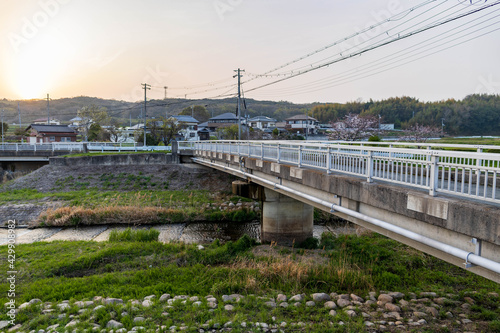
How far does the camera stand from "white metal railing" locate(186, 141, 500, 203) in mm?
5770

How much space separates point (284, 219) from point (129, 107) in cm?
17425

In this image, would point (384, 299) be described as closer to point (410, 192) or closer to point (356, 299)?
point (356, 299)

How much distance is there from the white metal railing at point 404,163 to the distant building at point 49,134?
45337mm

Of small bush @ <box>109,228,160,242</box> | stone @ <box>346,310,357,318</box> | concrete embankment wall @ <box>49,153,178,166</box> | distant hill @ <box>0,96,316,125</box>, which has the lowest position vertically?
small bush @ <box>109,228,160,242</box>

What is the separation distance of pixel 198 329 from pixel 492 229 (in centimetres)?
601

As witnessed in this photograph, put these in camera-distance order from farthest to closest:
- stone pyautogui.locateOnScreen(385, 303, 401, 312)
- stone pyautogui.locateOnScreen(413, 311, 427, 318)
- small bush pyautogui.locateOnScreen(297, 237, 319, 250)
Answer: small bush pyautogui.locateOnScreen(297, 237, 319, 250), stone pyautogui.locateOnScreen(385, 303, 401, 312), stone pyautogui.locateOnScreen(413, 311, 427, 318)

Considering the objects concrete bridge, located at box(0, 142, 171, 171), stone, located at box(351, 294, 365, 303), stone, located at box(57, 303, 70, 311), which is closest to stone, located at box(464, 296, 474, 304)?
stone, located at box(351, 294, 365, 303)

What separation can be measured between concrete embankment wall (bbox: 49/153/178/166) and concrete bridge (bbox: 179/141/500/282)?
19997 millimetres

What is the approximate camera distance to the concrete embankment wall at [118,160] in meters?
33.8

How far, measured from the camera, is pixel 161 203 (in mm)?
24984

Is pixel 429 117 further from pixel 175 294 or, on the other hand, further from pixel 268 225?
pixel 175 294

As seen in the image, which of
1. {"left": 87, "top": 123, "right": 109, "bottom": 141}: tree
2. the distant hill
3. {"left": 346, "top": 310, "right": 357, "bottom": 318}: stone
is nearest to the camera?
{"left": 346, "top": 310, "right": 357, "bottom": 318}: stone

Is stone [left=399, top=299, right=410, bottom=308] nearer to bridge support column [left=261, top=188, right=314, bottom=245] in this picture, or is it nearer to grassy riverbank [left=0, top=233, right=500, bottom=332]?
grassy riverbank [left=0, top=233, right=500, bottom=332]

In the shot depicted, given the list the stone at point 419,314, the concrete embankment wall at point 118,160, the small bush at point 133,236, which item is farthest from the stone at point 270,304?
the concrete embankment wall at point 118,160
